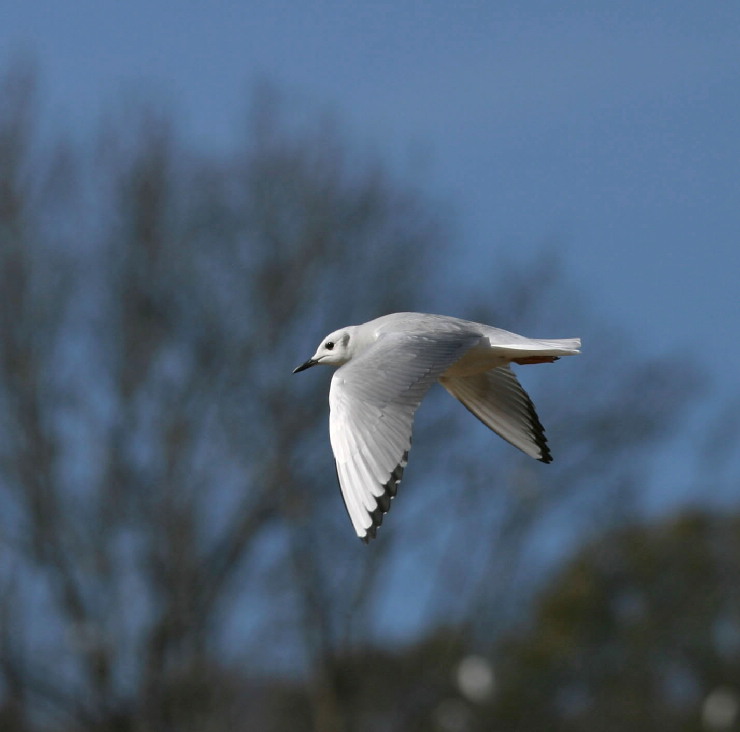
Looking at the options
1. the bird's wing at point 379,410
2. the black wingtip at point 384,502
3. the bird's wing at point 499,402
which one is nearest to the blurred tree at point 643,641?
the bird's wing at point 499,402

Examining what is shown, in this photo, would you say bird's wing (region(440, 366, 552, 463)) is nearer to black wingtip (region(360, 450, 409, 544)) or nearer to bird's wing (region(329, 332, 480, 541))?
bird's wing (region(329, 332, 480, 541))

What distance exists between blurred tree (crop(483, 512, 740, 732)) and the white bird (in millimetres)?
15554

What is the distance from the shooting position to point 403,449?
5.12 m

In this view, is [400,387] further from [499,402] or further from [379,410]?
[499,402]

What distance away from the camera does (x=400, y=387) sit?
532cm

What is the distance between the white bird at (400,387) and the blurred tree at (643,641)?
51.0 feet

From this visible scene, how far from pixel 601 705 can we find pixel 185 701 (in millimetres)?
9307

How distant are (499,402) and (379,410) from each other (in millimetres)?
1149

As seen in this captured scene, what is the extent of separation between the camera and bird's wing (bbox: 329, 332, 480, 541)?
497 cm

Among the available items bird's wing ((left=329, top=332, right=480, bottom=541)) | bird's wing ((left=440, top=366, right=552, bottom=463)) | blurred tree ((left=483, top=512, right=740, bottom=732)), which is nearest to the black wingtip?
bird's wing ((left=329, top=332, right=480, bottom=541))

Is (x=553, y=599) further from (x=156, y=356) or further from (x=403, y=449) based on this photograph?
(x=403, y=449)

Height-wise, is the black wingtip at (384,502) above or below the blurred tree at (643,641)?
above

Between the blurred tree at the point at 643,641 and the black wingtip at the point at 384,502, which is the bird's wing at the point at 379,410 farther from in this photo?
the blurred tree at the point at 643,641

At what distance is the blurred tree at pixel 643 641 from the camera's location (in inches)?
888
